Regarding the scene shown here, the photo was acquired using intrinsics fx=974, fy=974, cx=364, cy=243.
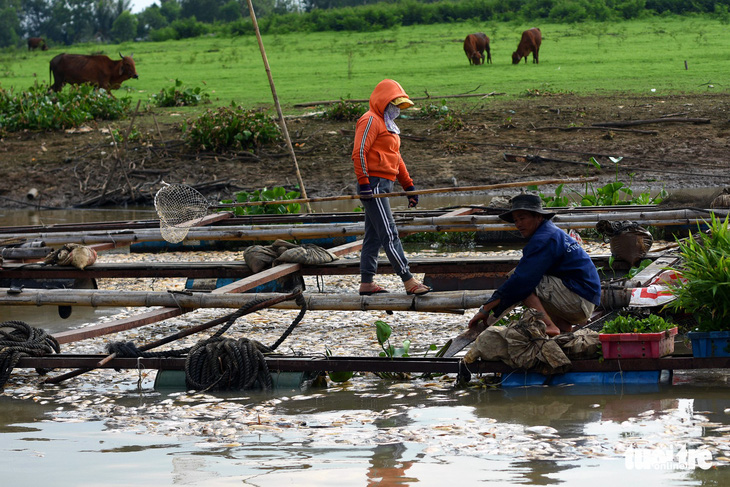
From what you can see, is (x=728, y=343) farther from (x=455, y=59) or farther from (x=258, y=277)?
(x=455, y=59)

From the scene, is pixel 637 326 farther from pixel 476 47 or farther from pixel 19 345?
pixel 476 47

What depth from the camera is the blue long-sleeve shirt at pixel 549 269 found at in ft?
21.4

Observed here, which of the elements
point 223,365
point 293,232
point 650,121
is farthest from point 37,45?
point 223,365

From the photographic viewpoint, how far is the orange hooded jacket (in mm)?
7656

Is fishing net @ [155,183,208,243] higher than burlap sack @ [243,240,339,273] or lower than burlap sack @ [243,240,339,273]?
higher

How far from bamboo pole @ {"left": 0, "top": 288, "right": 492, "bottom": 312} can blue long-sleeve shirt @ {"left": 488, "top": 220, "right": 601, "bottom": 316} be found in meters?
0.70

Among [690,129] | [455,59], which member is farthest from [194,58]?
[690,129]

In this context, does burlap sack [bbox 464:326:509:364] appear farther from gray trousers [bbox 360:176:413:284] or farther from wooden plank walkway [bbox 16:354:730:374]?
gray trousers [bbox 360:176:413:284]

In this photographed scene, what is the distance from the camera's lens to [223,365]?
6754 millimetres

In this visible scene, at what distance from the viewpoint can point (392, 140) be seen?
7797mm

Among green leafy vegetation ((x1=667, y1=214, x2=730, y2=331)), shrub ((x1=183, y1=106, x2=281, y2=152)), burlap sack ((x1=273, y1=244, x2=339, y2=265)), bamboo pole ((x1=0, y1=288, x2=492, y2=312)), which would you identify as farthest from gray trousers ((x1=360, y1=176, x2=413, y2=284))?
shrub ((x1=183, y1=106, x2=281, y2=152))

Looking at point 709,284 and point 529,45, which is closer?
point 709,284

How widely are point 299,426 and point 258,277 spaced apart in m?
2.70

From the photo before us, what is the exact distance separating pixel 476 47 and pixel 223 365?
79.5 ft
